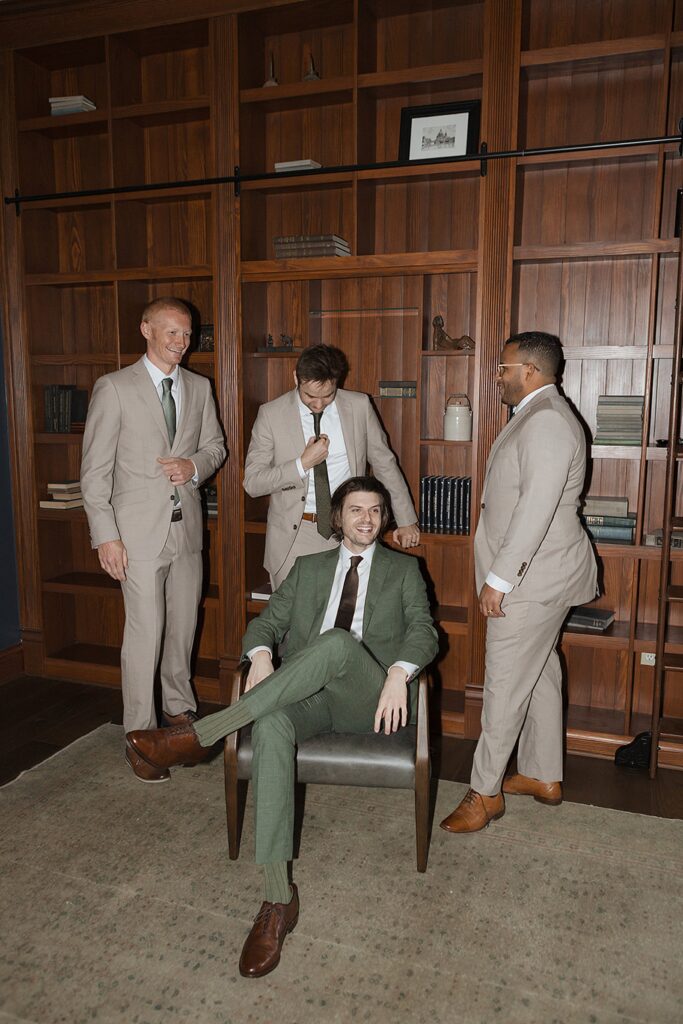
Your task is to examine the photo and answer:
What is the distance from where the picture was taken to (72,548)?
456 centimetres

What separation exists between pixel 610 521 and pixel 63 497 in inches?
110

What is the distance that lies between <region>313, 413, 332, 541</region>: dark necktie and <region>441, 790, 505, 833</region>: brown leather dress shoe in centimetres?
117

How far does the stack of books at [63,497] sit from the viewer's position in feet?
13.6

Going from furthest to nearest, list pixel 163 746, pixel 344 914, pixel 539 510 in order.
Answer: pixel 163 746 → pixel 539 510 → pixel 344 914

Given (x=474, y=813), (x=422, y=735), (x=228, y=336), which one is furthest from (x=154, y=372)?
(x=474, y=813)

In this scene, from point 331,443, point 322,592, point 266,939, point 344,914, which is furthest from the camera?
point 331,443

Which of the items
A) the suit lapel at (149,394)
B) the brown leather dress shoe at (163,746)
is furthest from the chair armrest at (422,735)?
the suit lapel at (149,394)

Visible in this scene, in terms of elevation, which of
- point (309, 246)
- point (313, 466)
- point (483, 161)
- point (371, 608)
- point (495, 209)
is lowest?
point (371, 608)

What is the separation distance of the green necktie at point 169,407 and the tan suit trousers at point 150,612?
0.85 feet

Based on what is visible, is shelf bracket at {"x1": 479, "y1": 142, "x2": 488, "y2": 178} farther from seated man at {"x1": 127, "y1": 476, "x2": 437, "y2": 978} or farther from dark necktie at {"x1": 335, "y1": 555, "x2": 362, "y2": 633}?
dark necktie at {"x1": 335, "y1": 555, "x2": 362, "y2": 633}

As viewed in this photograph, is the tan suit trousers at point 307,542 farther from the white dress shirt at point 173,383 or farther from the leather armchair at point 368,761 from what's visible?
the leather armchair at point 368,761

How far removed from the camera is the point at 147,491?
3244 mm

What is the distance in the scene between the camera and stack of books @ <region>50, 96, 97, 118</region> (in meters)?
3.88

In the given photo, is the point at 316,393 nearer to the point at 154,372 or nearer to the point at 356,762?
the point at 154,372
